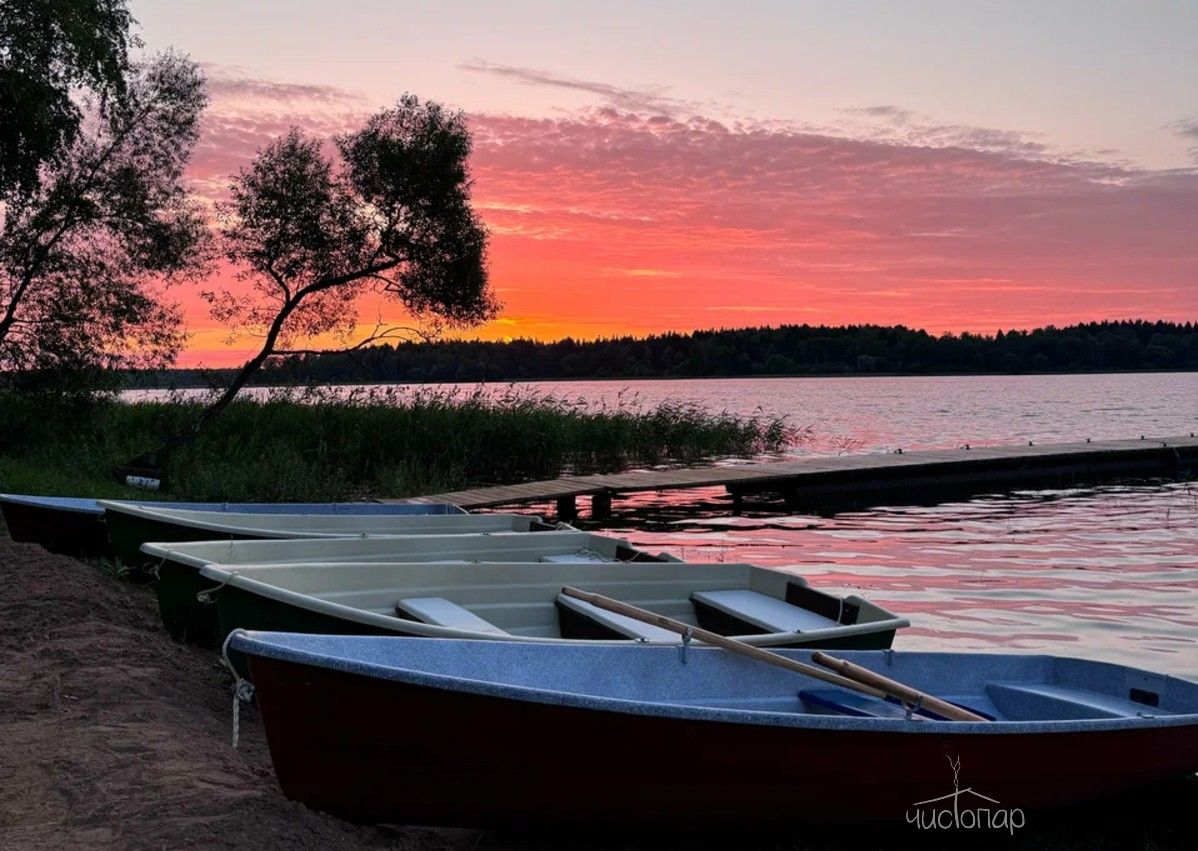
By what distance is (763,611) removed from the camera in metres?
7.98

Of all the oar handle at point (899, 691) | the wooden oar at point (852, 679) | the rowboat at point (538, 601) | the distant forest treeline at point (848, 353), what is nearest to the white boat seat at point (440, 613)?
the rowboat at point (538, 601)

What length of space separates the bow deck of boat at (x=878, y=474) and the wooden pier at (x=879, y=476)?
0.02m

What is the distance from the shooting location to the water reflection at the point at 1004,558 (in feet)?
36.8

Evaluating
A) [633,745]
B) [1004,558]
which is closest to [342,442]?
[1004,558]

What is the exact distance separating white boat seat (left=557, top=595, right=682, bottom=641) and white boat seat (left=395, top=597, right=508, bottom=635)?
0.60 metres

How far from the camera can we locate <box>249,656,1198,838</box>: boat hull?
4641mm

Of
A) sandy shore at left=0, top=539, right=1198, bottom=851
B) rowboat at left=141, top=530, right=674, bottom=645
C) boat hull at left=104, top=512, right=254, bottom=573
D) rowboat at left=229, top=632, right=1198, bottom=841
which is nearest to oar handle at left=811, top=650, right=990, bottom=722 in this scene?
rowboat at left=229, top=632, right=1198, bottom=841

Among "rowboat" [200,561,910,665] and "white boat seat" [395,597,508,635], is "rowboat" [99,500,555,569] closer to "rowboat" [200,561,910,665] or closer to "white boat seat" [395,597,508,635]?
"rowboat" [200,561,910,665]

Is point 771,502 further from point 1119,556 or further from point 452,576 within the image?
point 452,576

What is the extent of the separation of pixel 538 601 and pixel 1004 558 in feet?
34.0

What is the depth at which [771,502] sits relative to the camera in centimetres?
2270

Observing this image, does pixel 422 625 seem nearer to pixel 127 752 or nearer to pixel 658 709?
pixel 127 752

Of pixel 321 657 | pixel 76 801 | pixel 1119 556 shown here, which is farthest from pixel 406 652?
pixel 1119 556

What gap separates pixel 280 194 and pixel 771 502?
12.0 m
